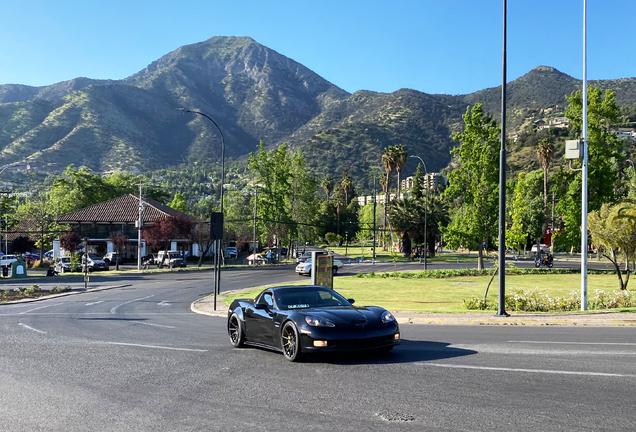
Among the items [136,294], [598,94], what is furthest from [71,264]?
[598,94]

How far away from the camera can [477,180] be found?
45.7 m

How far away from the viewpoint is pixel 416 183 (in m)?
113

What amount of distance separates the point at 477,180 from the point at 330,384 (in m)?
40.0

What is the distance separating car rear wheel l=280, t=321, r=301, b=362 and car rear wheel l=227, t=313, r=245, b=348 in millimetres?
1693

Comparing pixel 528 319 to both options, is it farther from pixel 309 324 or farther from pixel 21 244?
pixel 21 244

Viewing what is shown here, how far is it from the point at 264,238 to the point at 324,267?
60.7m

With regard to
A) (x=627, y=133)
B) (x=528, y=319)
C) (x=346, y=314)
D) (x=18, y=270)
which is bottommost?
(x=18, y=270)

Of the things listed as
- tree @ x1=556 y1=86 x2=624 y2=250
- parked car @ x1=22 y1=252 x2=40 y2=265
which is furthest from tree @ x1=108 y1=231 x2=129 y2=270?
tree @ x1=556 y1=86 x2=624 y2=250

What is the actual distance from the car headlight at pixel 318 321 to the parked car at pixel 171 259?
184ft

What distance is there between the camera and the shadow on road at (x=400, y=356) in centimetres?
959

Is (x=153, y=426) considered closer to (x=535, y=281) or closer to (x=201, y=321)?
(x=201, y=321)

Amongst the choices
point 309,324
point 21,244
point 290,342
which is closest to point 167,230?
point 21,244

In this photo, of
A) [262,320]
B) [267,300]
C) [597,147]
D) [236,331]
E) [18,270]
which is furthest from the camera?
[18,270]

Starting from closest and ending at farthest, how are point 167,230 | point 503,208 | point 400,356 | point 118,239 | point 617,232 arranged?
point 400,356 → point 503,208 → point 617,232 → point 167,230 → point 118,239
